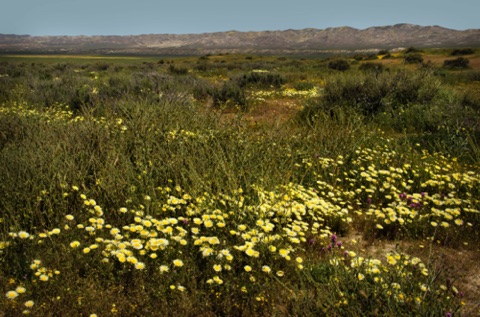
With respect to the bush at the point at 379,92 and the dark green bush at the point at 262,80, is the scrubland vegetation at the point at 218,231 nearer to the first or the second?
the bush at the point at 379,92

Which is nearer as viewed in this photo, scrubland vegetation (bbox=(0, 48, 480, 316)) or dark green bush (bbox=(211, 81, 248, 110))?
scrubland vegetation (bbox=(0, 48, 480, 316))

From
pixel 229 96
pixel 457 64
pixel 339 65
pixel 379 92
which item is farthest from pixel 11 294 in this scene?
pixel 457 64

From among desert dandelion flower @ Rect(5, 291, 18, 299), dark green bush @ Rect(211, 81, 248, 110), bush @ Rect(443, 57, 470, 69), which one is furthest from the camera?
bush @ Rect(443, 57, 470, 69)


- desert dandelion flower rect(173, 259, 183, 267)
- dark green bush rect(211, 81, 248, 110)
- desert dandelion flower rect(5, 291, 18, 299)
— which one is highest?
dark green bush rect(211, 81, 248, 110)

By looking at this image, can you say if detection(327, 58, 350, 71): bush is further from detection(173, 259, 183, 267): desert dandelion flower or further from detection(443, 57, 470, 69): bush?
detection(173, 259, 183, 267): desert dandelion flower

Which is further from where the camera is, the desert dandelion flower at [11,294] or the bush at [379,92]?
the bush at [379,92]

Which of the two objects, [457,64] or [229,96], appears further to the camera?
[457,64]

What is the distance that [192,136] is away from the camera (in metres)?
5.27

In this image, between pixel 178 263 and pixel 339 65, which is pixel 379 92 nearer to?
pixel 178 263

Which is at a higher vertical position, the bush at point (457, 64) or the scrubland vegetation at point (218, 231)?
the bush at point (457, 64)

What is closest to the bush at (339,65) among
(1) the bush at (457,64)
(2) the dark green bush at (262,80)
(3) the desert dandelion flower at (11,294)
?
(1) the bush at (457,64)

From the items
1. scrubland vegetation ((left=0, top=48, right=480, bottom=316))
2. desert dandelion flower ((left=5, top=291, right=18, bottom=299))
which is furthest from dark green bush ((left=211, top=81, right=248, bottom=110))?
desert dandelion flower ((left=5, top=291, right=18, bottom=299))

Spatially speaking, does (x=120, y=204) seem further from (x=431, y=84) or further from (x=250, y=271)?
(x=431, y=84)

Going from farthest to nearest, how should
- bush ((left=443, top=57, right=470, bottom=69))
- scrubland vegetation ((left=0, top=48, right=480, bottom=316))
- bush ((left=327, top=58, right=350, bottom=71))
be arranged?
bush ((left=327, top=58, right=350, bottom=71)), bush ((left=443, top=57, right=470, bottom=69)), scrubland vegetation ((left=0, top=48, right=480, bottom=316))
